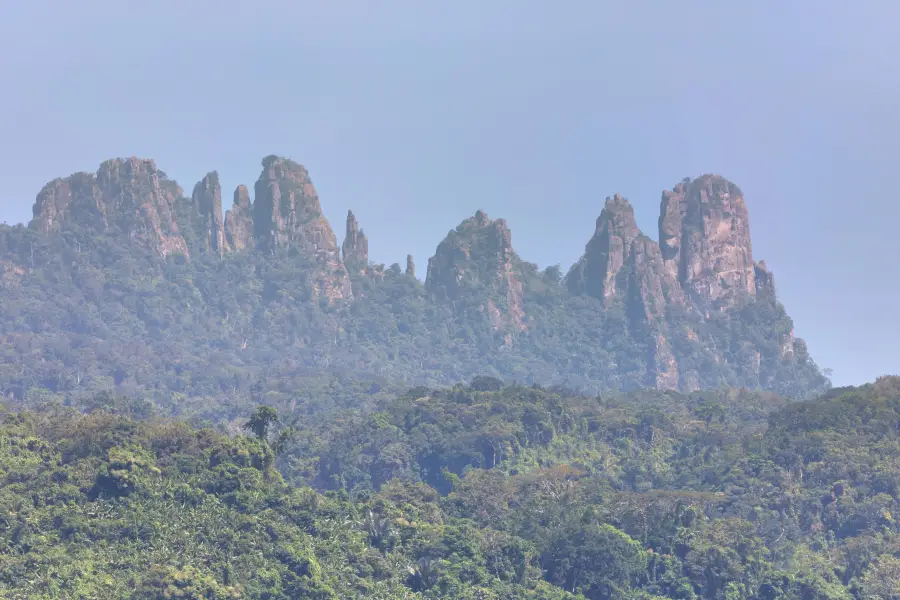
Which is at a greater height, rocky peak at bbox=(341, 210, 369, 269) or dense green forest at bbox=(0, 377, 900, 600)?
rocky peak at bbox=(341, 210, 369, 269)

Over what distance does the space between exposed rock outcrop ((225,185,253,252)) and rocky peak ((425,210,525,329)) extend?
21050mm

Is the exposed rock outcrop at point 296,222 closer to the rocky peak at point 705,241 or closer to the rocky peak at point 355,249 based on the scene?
the rocky peak at point 355,249

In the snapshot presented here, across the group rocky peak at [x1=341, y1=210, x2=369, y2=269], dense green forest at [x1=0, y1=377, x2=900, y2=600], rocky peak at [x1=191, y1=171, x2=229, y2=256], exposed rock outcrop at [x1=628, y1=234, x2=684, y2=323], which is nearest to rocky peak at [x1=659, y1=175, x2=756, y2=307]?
exposed rock outcrop at [x1=628, y1=234, x2=684, y2=323]

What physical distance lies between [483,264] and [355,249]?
15215 millimetres

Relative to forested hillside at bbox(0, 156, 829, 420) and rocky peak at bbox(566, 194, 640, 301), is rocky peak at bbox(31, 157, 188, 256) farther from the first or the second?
rocky peak at bbox(566, 194, 640, 301)

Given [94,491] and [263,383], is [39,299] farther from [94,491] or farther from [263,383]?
[94,491]

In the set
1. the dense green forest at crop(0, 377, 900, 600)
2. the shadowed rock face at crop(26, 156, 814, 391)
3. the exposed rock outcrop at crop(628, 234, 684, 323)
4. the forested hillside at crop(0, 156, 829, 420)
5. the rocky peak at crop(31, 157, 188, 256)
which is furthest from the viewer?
the exposed rock outcrop at crop(628, 234, 684, 323)

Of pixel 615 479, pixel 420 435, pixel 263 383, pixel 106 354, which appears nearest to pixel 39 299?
pixel 106 354

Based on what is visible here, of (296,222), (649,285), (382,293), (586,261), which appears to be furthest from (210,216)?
(649,285)

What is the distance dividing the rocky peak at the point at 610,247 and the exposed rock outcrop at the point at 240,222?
1486 inches

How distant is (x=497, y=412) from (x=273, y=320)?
221 ft

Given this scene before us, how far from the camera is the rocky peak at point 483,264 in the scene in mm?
190875

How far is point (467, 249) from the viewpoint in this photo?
19062cm

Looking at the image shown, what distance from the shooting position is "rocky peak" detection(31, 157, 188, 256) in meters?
180
